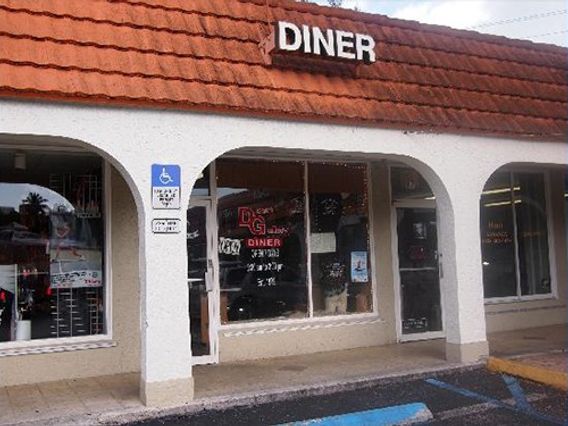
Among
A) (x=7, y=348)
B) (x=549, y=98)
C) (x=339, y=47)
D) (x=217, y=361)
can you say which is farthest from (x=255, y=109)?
(x=549, y=98)

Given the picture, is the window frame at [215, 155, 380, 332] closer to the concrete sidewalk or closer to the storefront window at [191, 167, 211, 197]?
the storefront window at [191, 167, 211, 197]

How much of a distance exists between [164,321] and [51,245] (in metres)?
2.49

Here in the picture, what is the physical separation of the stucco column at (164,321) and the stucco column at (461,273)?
3699 mm

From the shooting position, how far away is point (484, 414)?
6.30m

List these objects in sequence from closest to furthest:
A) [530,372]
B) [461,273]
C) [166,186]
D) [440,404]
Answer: [166,186] → [440,404] → [530,372] → [461,273]

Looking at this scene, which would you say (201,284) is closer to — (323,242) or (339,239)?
(323,242)

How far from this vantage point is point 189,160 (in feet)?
22.0

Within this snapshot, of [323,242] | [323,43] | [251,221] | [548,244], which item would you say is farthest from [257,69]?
[548,244]

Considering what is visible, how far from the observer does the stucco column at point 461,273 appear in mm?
8172

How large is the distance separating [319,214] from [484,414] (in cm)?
412

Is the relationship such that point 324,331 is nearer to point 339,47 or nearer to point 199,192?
point 199,192

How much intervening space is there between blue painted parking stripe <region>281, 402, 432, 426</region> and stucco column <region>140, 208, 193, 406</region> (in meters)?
1.31

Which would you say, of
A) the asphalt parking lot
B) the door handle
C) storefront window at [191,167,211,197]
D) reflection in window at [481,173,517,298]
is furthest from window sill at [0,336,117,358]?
reflection in window at [481,173,517,298]

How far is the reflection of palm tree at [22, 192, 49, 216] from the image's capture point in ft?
26.1
